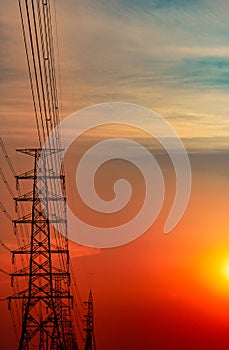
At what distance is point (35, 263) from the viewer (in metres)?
53.9

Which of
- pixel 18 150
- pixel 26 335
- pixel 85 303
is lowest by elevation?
pixel 26 335

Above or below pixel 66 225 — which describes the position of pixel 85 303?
above

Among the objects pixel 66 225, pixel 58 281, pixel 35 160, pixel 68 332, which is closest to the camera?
pixel 35 160

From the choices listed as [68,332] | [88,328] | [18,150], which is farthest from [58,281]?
[88,328]

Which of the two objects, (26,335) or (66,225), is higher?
(66,225)

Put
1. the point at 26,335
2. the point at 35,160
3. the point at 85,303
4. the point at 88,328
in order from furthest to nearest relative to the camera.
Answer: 1. the point at 85,303
2. the point at 88,328
3. the point at 35,160
4. the point at 26,335

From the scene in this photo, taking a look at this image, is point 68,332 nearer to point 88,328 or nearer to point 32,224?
point 88,328

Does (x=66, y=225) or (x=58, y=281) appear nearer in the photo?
(x=66, y=225)

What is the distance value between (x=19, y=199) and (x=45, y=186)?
2.37 meters

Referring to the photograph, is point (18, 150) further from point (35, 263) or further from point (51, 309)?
point (51, 309)

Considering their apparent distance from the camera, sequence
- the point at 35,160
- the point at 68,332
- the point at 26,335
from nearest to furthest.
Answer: the point at 26,335
the point at 35,160
the point at 68,332

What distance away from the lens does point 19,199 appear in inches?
2210

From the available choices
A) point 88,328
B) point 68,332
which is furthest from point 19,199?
point 88,328

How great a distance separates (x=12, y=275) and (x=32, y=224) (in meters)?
4.35
